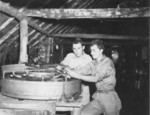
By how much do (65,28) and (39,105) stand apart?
6.47 meters

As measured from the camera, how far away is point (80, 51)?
5145mm

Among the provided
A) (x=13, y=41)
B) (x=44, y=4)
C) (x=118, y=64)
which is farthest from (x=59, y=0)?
(x=118, y=64)

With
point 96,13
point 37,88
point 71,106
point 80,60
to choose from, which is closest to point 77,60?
point 80,60

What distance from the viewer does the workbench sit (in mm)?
3154

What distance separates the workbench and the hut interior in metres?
0.88

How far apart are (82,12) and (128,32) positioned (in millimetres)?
8335

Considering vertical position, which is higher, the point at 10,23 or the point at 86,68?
the point at 10,23

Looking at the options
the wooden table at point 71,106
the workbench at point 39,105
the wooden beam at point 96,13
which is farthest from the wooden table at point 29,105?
the wooden beam at point 96,13

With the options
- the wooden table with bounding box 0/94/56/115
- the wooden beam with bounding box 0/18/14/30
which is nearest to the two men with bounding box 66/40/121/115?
the wooden table with bounding box 0/94/56/115

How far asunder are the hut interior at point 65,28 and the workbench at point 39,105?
0.88 meters

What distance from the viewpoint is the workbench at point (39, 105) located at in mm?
3154

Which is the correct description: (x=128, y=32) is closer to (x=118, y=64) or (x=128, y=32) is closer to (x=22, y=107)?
(x=118, y=64)

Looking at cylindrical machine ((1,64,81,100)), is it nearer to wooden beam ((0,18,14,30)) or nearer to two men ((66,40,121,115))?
two men ((66,40,121,115))

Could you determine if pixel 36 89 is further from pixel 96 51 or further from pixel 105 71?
pixel 96 51
